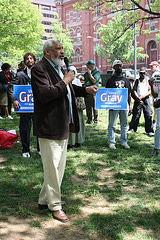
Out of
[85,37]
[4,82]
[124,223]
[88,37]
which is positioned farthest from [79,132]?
[85,37]

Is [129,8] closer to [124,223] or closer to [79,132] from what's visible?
[79,132]

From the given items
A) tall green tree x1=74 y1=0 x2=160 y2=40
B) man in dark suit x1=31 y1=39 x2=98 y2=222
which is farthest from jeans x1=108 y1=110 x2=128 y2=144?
man in dark suit x1=31 y1=39 x2=98 y2=222

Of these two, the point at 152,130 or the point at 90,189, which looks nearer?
the point at 90,189

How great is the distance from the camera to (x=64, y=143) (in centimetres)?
357

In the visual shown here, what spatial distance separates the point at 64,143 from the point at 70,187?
1.36 meters

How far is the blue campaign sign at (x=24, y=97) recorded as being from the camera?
20.0ft

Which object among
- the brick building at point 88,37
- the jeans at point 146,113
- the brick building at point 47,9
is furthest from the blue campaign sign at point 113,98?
the brick building at point 47,9

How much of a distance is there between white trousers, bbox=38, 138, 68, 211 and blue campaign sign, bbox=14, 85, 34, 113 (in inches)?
107

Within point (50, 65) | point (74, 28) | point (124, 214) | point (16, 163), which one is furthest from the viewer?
point (74, 28)

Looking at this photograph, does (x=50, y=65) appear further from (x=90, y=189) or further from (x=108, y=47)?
(x=108, y=47)

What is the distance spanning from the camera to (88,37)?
2069 inches

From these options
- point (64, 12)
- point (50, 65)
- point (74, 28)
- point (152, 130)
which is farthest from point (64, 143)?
point (64, 12)

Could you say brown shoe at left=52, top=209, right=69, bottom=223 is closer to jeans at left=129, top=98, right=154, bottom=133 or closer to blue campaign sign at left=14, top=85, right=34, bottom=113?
blue campaign sign at left=14, top=85, right=34, bottom=113

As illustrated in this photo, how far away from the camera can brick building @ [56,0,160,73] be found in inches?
1905
